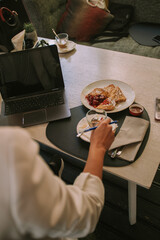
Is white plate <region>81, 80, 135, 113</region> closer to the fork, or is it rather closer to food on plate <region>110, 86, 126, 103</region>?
food on plate <region>110, 86, 126, 103</region>

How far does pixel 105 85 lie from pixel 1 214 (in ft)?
3.33

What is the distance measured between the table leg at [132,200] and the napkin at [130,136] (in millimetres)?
212

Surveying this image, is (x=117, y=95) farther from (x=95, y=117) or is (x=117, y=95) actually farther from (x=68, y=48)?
(x=68, y=48)

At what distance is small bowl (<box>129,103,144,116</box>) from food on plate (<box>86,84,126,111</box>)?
8cm

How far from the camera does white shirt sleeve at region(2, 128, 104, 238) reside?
1.40 ft

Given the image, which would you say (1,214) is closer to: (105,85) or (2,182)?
(2,182)

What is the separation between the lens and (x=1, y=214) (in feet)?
1.42

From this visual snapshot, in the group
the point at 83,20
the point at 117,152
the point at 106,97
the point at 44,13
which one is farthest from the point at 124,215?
the point at 44,13

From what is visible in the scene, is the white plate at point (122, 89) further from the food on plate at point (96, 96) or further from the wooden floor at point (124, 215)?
the wooden floor at point (124, 215)

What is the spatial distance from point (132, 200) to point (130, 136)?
0.43 meters

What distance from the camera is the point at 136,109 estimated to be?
3.63ft

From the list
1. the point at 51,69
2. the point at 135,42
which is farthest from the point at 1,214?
the point at 135,42

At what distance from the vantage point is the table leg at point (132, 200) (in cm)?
107

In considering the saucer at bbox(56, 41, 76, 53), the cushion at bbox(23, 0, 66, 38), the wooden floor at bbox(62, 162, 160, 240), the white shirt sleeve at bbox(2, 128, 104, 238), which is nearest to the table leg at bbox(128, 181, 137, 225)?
the wooden floor at bbox(62, 162, 160, 240)
